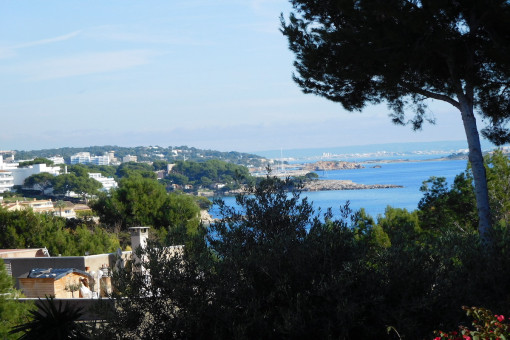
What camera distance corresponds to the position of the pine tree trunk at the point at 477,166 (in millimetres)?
6445

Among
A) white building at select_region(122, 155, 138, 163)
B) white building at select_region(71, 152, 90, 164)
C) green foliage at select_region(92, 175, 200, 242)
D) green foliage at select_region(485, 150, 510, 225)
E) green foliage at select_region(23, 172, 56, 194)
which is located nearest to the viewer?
green foliage at select_region(485, 150, 510, 225)

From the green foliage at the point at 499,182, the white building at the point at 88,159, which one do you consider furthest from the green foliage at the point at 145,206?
the white building at the point at 88,159

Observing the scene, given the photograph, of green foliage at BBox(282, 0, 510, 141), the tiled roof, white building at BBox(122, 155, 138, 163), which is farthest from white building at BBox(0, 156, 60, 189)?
green foliage at BBox(282, 0, 510, 141)

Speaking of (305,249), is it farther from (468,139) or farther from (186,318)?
(468,139)

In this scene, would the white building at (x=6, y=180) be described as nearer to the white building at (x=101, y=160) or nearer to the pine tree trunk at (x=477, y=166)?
the white building at (x=101, y=160)

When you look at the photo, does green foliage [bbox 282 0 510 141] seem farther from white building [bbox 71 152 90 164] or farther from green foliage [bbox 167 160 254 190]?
white building [bbox 71 152 90 164]

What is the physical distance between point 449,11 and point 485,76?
100 cm

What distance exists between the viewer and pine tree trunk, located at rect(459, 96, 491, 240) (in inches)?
254

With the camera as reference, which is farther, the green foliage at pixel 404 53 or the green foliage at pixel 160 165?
the green foliage at pixel 160 165

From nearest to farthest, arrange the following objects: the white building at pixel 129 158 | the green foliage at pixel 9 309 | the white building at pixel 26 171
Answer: the green foliage at pixel 9 309
the white building at pixel 26 171
the white building at pixel 129 158

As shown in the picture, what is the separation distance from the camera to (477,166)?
21.5 feet

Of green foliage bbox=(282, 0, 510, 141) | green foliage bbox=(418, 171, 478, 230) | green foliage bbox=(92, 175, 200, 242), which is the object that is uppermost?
green foliage bbox=(282, 0, 510, 141)

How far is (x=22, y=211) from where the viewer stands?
24.1 m

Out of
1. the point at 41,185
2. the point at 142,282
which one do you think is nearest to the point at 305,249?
→ the point at 142,282
